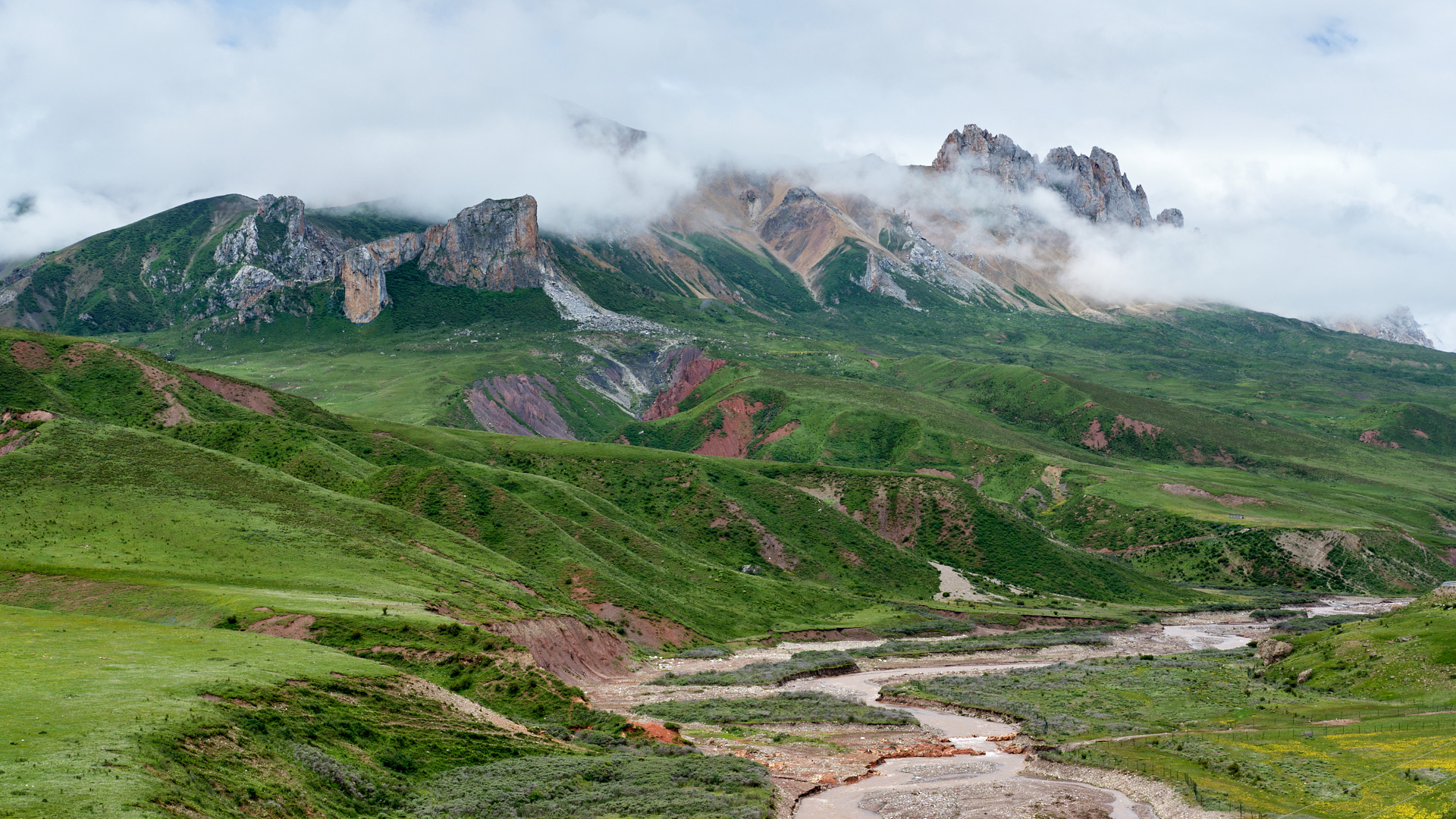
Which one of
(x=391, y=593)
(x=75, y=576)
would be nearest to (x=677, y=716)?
(x=391, y=593)

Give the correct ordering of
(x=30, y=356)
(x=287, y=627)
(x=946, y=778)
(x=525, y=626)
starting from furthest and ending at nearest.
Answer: (x=30, y=356) < (x=525, y=626) < (x=287, y=627) < (x=946, y=778)

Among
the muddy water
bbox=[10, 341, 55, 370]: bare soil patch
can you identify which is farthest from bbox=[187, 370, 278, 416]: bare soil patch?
the muddy water

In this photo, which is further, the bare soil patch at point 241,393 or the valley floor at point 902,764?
the bare soil patch at point 241,393

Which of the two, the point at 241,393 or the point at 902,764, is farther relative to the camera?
the point at 241,393

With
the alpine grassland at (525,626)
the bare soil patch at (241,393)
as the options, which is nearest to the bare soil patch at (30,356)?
the alpine grassland at (525,626)

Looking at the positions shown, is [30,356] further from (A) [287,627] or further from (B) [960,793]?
(B) [960,793]

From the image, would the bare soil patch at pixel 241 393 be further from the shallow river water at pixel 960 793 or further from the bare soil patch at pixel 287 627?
the shallow river water at pixel 960 793

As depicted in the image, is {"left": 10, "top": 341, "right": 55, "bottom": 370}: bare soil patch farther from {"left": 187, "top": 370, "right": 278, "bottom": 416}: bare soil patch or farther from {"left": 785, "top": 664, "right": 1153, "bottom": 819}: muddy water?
{"left": 785, "top": 664, "right": 1153, "bottom": 819}: muddy water

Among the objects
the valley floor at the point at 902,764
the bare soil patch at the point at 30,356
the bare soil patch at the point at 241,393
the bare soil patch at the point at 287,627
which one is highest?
Answer: the bare soil patch at the point at 30,356

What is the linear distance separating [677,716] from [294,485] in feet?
172

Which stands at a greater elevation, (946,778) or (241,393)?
(241,393)

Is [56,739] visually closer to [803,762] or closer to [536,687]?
[536,687]

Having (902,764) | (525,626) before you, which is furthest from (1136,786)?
(525,626)

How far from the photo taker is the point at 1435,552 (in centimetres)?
19300
